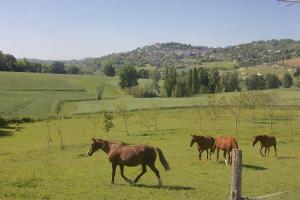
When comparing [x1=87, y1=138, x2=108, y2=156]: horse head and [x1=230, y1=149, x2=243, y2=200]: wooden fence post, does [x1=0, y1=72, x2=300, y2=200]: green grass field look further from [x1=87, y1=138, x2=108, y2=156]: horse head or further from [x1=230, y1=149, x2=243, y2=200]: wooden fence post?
[x1=230, y1=149, x2=243, y2=200]: wooden fence post

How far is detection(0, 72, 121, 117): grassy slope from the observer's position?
106m

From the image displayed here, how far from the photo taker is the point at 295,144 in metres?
46.7

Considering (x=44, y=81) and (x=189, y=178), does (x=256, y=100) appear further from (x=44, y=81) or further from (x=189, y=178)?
(x=44, y=81)

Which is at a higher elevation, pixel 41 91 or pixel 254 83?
pixel 254 83

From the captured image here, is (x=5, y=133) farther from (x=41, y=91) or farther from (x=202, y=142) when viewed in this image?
(x=41, y=91)

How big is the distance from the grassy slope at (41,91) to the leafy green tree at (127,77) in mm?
4023

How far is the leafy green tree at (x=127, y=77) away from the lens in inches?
7057

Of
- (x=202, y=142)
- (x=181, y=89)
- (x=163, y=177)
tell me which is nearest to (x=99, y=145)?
(x=163, y=177)

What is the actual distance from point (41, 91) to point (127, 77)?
47.2 metres

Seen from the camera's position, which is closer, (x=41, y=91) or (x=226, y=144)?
(x=226, y=144)

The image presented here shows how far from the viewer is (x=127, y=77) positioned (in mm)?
180625

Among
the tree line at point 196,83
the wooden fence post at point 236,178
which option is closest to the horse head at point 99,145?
the wooden fence post at point 236,178

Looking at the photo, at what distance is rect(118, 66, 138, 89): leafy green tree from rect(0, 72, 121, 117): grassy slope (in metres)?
4.02

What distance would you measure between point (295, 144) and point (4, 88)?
345 feet
